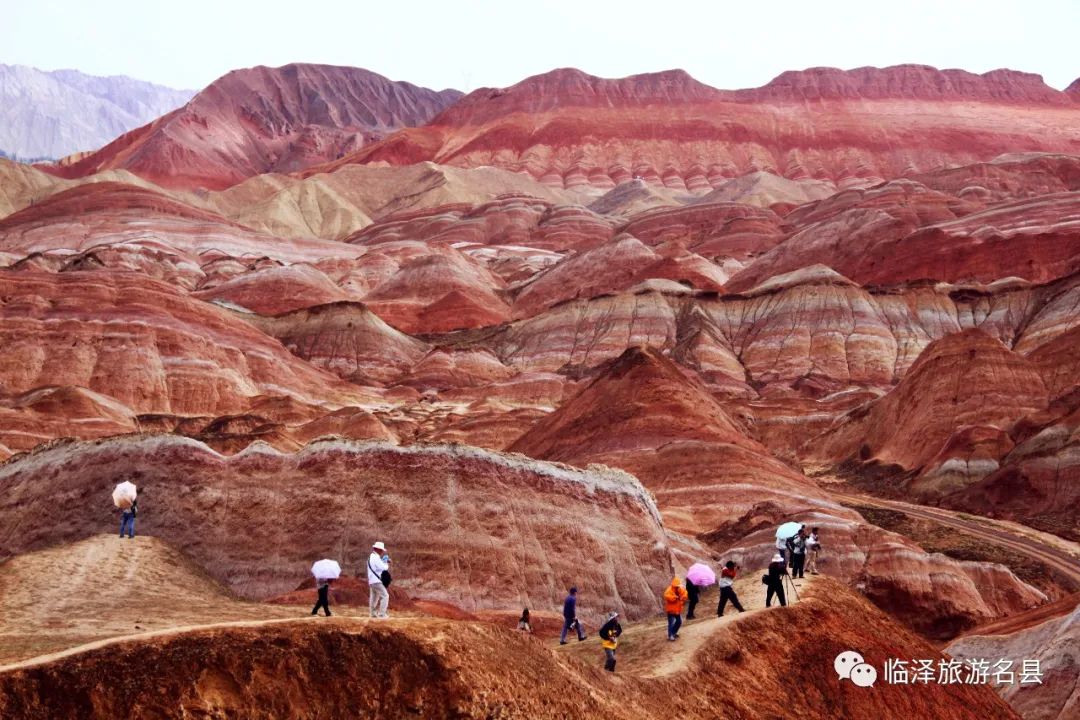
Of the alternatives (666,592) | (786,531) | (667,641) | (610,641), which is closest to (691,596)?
(786,531)

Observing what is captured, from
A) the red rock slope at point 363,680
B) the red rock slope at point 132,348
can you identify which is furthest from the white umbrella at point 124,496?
the red rock slope at point 132,348

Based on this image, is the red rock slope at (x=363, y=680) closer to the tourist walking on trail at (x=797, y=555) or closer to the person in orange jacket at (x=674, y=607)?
the person in orange jacket at (x=674, y=607)

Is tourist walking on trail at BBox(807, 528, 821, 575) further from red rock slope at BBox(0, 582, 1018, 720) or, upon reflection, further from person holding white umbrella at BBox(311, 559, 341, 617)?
person holding white umbrella at BBox(311, 559, 341, 617)

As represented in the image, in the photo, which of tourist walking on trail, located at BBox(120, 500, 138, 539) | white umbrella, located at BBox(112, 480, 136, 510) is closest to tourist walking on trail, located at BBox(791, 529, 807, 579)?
white umbrella, located at BBox(112, 480, 136, 510)

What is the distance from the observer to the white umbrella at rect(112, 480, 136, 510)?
28.8m

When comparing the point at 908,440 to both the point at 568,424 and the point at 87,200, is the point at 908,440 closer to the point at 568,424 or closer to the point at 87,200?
the point at 568,424

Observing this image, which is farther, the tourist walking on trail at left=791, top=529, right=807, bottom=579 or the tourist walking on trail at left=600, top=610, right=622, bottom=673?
the tourist walking on trail at left=791, top=529, right=807, bottom=579

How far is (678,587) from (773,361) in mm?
100114

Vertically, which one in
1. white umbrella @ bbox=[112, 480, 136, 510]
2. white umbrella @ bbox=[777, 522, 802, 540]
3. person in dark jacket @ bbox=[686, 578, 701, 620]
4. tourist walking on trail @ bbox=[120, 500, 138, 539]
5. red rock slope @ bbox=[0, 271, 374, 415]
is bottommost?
red rock slope @ bbox=[0, 271, 374, 415]

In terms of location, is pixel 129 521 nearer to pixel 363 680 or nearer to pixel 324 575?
pixel 324 575

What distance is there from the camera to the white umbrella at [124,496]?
28.8 meters

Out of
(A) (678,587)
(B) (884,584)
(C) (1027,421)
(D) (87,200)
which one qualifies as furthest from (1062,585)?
(D) (87,200)

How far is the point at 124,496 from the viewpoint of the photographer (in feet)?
94.5

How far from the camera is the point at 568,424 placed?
74250 mm
